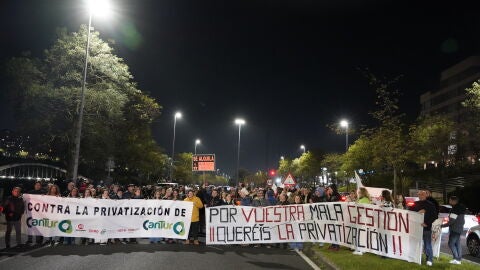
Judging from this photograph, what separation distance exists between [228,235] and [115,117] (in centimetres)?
1858

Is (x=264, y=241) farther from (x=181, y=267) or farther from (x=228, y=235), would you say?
(x=181, y=267)

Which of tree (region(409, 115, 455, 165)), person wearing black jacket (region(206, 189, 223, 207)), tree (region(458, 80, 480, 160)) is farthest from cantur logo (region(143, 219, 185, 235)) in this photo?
tree (region(409, 115, 455, 165))

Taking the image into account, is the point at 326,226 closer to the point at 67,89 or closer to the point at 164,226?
the point at 164,226

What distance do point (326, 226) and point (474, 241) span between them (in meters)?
4.35

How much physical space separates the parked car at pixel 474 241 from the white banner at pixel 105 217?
798 cm

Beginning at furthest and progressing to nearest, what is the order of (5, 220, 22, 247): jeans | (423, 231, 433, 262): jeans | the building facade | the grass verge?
the building facade < (5, 220, 22, 247): jeans < (423, 231, 433, 262): jeans < the grass verge

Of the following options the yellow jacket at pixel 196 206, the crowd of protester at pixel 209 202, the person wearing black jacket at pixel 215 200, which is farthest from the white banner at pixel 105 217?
the person wearing black jacket at pixel 215 200

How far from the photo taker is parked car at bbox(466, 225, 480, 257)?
13.9m

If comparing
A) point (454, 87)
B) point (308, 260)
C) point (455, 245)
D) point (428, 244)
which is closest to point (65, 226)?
point (308, 260)

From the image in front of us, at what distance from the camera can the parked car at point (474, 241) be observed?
→ 13851 mm

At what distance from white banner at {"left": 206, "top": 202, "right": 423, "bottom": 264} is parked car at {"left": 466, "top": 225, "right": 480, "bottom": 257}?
389 centimetres

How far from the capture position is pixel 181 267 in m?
10.2

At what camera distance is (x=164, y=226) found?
47.8ft

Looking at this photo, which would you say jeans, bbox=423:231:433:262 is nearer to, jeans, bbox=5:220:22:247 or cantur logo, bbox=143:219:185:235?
cantur logo, bbox=143:219:185:235
